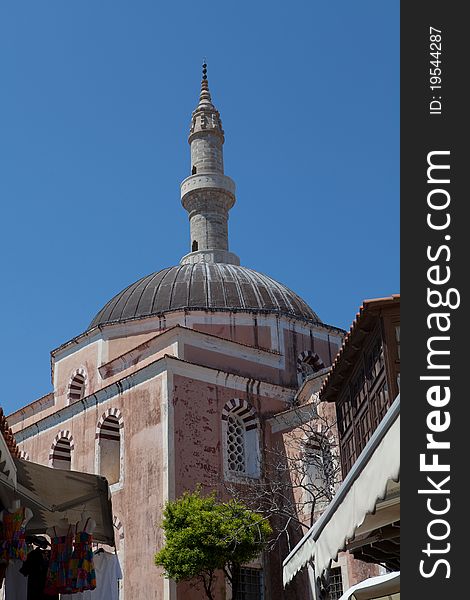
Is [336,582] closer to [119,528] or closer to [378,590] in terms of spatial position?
[119,528]

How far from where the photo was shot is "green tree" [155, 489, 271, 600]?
15.4 m

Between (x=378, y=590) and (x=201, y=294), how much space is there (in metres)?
15.3

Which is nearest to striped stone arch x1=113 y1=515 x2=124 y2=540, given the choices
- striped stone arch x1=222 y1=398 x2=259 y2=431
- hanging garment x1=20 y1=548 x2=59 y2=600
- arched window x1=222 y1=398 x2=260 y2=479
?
arched window x1=222 y1=398 x2=260 y2=479

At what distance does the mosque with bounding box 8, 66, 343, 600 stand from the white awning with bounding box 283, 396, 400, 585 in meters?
11.8

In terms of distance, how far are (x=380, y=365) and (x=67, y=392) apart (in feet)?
45.1

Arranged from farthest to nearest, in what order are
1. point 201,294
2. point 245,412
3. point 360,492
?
point 201,294
point 245,412
point 360,492

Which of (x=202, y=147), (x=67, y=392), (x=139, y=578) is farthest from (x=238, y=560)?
(x=202, y=147)

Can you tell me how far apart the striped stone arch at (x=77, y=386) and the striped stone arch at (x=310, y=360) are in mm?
5865

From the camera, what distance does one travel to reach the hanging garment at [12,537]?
6586 mm

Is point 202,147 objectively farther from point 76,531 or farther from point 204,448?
point 76,531

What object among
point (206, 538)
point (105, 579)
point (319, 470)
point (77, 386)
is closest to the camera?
point (105, 579)

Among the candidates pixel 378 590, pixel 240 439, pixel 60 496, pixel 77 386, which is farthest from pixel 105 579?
pixel 77 386

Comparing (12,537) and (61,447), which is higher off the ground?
(61,447)

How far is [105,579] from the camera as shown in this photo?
26.6 ft
